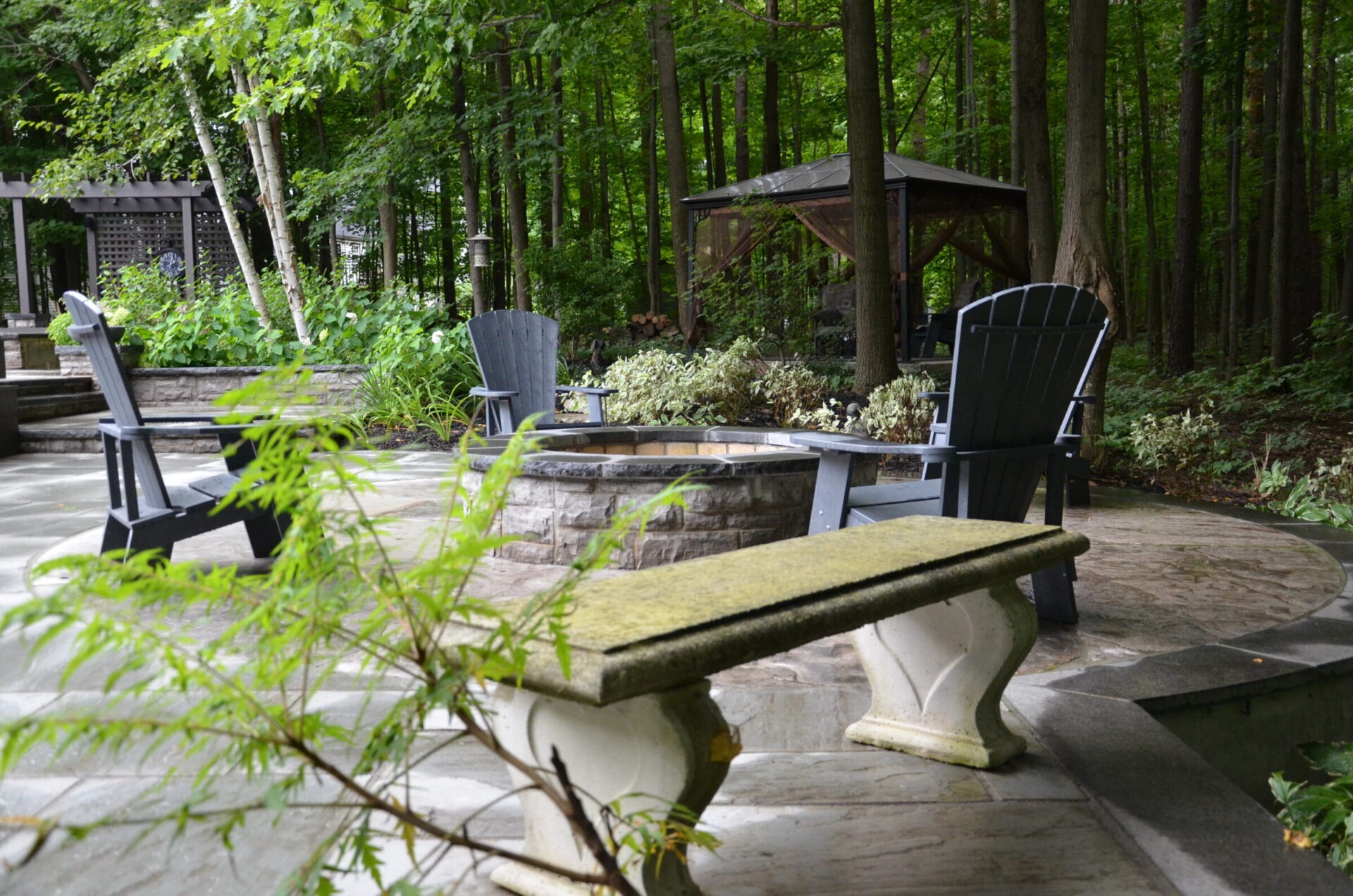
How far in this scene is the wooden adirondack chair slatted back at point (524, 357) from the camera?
5.74 m

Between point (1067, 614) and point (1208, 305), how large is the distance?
22.9 meters

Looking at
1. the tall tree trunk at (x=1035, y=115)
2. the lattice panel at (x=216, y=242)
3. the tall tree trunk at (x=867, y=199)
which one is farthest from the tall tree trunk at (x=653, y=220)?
the tall tree trunk at (x=867, y=199)

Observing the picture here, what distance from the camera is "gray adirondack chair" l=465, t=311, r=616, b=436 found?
5.70 m

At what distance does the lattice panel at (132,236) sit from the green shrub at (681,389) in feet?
33.3

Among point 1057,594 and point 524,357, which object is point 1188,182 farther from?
point 1057,594

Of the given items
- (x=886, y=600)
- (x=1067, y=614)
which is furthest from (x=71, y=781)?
(x=1067, y=614)

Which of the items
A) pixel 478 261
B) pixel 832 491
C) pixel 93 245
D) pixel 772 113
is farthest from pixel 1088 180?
pixel 93 245

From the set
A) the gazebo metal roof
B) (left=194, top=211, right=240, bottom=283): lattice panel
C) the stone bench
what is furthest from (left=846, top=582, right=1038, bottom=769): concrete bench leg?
(left=194, top=211, right=240, bottom=283): lattice panel

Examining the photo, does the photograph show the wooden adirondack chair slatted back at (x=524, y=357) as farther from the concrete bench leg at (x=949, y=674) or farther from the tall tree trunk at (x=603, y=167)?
the tall tree trunk at (x=603, y=167)

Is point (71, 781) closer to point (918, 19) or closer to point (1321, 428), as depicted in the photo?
point (1321, 428)

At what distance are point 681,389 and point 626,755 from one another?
6574 mm

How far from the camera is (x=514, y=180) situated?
544 inches

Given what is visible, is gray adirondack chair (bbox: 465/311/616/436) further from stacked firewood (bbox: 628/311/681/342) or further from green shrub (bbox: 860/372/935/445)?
stacked firewood (bbox: 628/311/681/342)

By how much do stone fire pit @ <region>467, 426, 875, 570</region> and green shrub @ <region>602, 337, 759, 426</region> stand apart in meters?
3.53
